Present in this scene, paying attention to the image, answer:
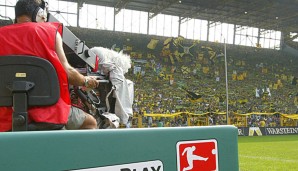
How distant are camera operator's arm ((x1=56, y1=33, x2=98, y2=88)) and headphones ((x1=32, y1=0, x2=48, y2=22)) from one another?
0.87ft

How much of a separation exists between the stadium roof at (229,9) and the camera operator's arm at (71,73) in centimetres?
→ 2866

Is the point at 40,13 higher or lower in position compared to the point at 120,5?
lower

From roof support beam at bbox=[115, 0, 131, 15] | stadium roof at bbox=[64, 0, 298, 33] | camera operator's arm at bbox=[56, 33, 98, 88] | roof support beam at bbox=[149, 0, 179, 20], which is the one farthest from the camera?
stadium roof at bbox=[64, 0, 298, 33]

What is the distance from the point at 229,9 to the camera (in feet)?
108

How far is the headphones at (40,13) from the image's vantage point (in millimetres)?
2193

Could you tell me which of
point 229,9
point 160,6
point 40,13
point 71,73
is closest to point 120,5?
point 160,6

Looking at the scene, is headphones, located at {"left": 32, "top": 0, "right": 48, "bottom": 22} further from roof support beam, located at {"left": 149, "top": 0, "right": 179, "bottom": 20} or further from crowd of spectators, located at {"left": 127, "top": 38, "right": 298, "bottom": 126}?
roof support beam, located at {"left": 149, "top": 0, "right": 179, "bottom": 20}

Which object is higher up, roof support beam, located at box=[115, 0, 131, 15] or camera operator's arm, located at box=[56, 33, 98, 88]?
roof support beam, located at box=[115, 0, 131, 15]

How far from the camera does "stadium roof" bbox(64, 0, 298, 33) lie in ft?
102

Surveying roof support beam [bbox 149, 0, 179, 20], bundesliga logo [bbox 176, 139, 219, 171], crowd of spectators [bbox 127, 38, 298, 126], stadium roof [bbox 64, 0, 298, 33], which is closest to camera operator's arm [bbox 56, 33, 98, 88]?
bundesliga logo [bbox 176, 139, 219, 171]

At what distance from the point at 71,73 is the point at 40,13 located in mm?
431

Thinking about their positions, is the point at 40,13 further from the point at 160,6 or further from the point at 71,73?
the point at 160,6

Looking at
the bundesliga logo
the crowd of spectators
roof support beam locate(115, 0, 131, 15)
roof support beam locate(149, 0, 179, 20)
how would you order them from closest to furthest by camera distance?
the bundesliga logo → the crowd of spectators → roof support beam locate(115, 0, 131, 15) → roof support beam locate(149, 0, 179, 20)

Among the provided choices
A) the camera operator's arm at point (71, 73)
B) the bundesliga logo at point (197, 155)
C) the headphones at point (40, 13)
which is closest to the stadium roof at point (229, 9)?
the headphones at point (40, 13)
